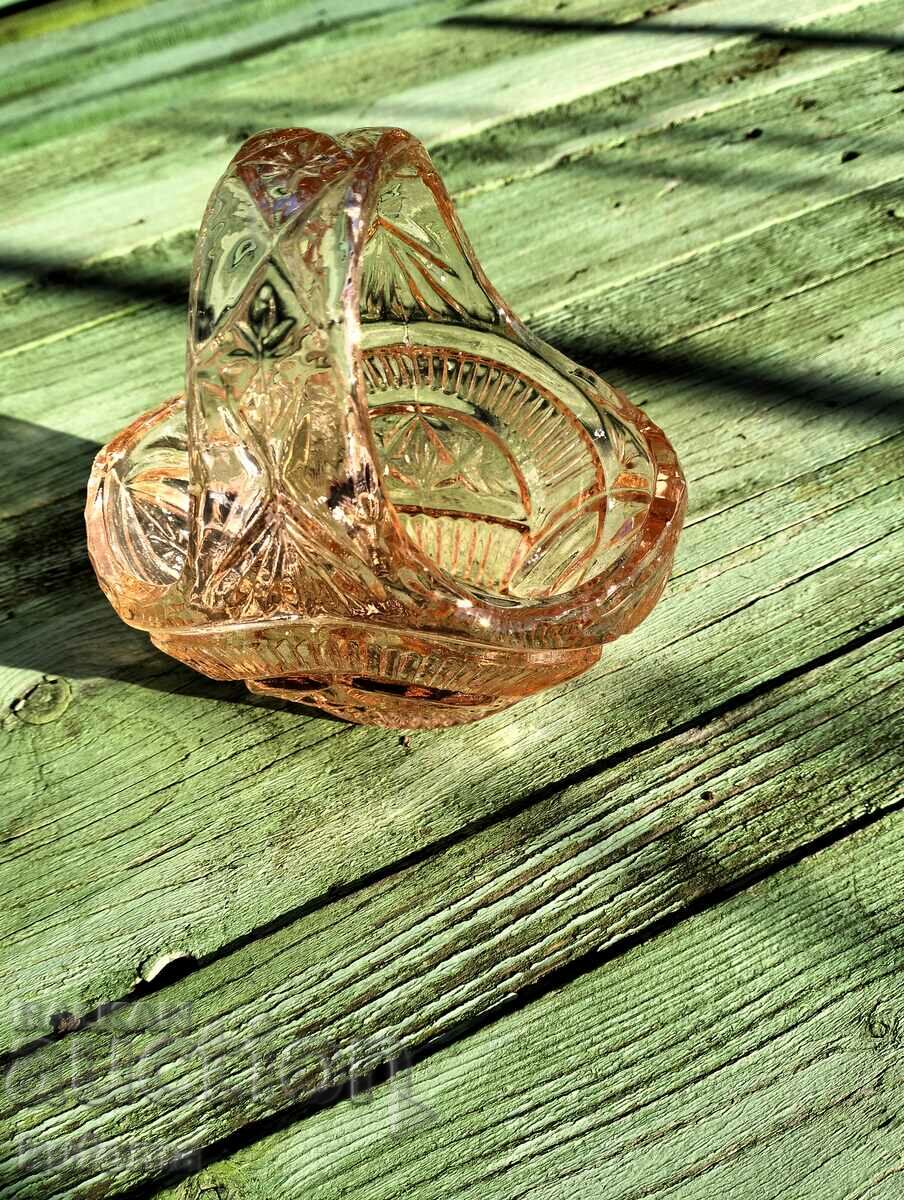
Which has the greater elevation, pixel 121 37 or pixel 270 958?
pixel 121 37

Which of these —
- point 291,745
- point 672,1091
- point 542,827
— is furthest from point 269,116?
point 672,1091

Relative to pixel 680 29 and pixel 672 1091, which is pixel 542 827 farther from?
pixel 680 29

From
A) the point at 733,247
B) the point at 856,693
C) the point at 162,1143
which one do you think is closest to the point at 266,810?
the point at 162,1143

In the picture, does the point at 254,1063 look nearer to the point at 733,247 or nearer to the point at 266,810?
the point at 266,810

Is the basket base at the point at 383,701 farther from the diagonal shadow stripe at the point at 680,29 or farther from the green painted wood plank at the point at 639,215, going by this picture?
the diagonal shadow stripe at the point at 680,29

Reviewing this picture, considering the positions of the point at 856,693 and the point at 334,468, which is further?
the point at 856,693

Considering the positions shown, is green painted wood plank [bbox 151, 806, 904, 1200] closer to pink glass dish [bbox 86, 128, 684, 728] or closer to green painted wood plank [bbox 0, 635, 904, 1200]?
green painted wood plank [bbox 0, 635, 904, 1200]
